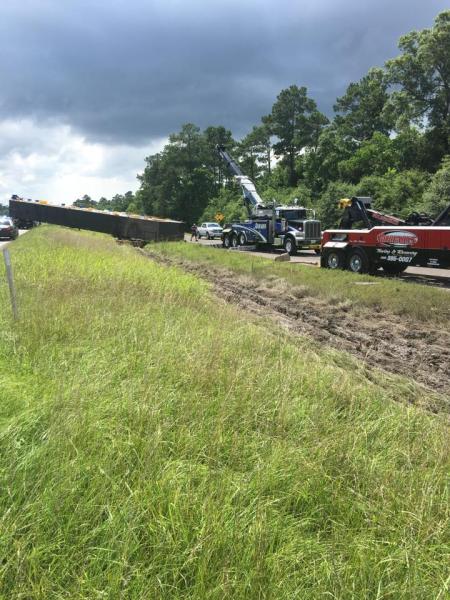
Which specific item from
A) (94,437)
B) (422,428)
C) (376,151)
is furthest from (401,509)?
(376,151)

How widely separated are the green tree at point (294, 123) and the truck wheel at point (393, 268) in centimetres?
5989

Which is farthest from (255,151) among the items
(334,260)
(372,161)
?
(334,260)

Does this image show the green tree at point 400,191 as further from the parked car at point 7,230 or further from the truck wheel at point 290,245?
the parked car at point 7,230

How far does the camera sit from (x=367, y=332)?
9.34m

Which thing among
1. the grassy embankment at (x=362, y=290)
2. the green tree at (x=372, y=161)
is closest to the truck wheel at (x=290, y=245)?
the grassy embankment at (x=362, y=290)

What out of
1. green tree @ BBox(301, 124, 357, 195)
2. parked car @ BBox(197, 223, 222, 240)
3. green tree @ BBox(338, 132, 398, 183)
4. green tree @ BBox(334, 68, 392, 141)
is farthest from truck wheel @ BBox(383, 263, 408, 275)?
green tree @ BBox(334, 68, 392, 141)

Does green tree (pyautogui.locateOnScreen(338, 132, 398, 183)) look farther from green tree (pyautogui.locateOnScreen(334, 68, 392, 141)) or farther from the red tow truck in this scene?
the red tow truck

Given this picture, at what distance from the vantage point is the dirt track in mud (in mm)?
6980

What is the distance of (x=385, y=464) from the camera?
335 cm

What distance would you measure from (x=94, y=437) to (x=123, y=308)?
430 cm

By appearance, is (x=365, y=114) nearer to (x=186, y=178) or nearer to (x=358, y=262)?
(x=186, y=178)

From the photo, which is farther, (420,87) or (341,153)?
(341,153)

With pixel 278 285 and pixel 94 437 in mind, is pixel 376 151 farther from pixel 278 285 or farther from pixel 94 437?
pixel 94 437

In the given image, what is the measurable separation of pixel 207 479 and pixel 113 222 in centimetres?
3216
